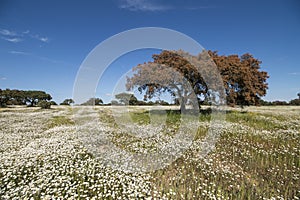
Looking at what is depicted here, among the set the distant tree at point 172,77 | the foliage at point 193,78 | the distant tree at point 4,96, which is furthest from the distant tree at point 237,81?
the distant tree at point 4,96

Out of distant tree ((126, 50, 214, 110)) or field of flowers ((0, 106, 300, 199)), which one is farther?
distant tree ((126, 50, 214, 110))

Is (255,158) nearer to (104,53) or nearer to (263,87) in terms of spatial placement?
(104,53)

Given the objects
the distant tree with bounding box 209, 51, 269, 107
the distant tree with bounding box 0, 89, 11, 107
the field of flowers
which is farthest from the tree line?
the distant tree with bounding box 0, 89, 11, 107

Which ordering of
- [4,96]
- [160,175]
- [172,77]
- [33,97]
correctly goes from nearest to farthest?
[160,175] → [172,77] → [4,96] → [33,97]

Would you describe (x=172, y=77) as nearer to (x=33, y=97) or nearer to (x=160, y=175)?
(x=160, y=175)

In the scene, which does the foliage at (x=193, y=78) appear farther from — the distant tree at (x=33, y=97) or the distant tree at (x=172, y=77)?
the distant tree at (x=33, y=97)

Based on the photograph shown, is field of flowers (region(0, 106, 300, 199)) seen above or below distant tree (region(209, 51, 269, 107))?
below

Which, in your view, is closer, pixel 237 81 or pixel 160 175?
pixel 160 175

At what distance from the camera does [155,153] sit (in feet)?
22.4

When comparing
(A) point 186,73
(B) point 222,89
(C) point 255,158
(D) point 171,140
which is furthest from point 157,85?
(C) point 255,158

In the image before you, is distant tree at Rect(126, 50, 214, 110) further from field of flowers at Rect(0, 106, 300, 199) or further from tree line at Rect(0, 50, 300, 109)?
field of flowers at Rect(0, 106, 300, 199)

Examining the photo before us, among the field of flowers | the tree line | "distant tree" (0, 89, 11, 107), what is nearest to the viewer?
the field of flowers

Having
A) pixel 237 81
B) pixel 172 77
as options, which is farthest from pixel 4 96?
pixel 237 81

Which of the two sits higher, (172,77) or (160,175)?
(172,77)
